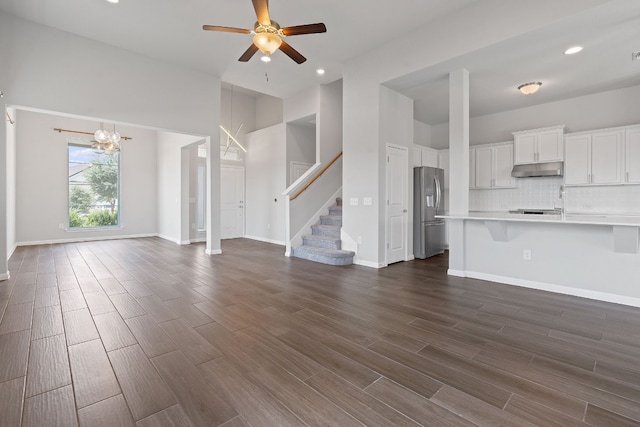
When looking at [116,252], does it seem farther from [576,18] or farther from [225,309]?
[576,18]

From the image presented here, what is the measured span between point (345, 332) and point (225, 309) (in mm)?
1269

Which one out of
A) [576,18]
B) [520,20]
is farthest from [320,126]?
[576,18]

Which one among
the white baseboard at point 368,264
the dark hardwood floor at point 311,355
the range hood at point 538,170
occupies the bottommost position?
the dark hardwood floor at point 311,355

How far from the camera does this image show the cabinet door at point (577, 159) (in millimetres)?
5531

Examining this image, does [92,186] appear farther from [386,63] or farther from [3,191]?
[386,63]

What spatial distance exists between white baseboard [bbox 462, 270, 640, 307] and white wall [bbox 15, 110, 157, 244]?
8751 mm

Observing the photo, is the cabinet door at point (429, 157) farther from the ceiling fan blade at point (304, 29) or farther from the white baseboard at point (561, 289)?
the ceiling fan blade at point (304, 29)

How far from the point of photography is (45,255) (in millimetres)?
5719

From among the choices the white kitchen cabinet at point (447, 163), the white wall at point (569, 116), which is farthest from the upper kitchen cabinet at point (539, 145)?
the white kitchen cabinet at point (447, 163)

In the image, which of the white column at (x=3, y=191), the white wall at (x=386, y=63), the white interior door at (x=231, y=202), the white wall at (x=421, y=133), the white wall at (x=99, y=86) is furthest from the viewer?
the white interior door at (x=231, y=202)

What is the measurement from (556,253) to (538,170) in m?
3.11

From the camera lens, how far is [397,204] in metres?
5.38

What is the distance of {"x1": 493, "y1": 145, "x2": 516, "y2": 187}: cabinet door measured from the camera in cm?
645

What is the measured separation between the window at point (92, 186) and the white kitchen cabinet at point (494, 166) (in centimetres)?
939
